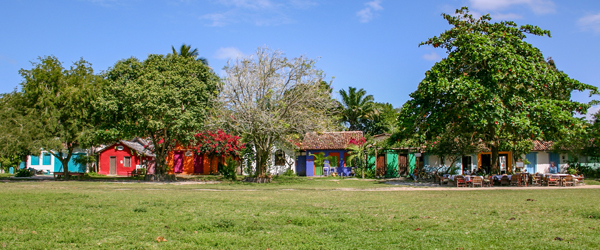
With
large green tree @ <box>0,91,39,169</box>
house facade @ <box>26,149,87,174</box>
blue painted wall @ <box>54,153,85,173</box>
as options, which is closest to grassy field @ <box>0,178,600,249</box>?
large green tree @ <box>0,91,39,169</box>

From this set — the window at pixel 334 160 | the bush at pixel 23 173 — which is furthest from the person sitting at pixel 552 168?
the bush at pixel 23 173

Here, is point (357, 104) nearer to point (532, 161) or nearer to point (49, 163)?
point (532, 161)

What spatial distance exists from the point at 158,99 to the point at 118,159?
18.6 metres

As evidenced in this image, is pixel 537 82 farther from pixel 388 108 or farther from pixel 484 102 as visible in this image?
pixel 388 108

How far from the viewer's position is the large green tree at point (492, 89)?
19.8 metres

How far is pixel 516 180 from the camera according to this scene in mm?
22328

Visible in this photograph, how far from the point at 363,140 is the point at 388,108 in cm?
1891

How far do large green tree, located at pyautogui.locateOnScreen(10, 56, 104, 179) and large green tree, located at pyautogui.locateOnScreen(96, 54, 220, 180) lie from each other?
1240 mm

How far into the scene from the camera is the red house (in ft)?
128

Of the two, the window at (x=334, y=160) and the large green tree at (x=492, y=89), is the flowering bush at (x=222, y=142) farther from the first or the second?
the large green tree at (x=492, y=89)

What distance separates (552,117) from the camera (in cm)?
1984

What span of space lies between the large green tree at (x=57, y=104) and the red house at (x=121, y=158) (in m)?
11.7

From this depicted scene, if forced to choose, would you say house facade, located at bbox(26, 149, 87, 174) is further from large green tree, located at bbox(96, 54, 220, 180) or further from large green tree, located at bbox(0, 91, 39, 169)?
large green tree, located at bbox(96, 54, 220, 180)

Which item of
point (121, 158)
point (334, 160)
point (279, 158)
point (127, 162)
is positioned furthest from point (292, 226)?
point (121, 158)
